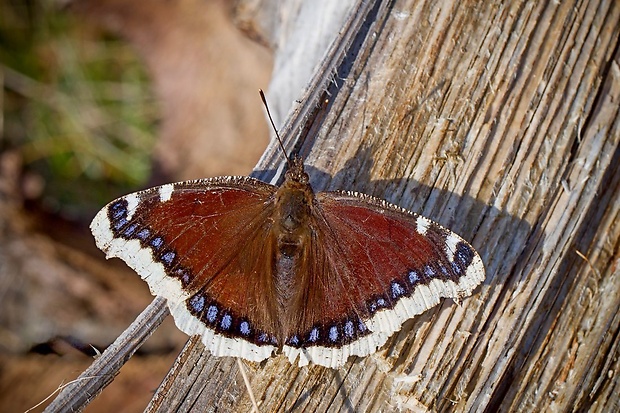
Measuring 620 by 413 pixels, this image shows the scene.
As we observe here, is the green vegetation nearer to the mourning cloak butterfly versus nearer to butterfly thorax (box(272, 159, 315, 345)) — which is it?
the mourning cloak butterfly

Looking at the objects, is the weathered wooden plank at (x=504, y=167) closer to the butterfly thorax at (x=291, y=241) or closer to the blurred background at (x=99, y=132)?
the butterfly thorax at (x=291, y=241)

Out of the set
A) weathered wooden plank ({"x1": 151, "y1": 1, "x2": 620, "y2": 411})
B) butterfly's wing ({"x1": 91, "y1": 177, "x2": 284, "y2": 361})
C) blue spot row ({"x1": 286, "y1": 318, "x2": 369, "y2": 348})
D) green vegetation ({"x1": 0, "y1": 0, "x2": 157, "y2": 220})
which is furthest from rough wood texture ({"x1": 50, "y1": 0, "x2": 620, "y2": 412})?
green vegetation ({"x1": 0, "y1": 0, "x2": 157, "y2": 220})

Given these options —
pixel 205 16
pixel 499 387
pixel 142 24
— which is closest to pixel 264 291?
pixel 499 387

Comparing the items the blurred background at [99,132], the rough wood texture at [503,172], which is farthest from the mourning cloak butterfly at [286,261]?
the blurred background at [99,132]

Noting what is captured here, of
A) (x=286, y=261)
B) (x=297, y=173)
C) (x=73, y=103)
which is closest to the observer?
(x=297, y=173)

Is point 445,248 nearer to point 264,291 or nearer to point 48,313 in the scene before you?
point 264,291

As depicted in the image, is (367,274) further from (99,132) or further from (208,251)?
(99,132)

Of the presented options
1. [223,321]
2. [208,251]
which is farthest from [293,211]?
[223,321]
